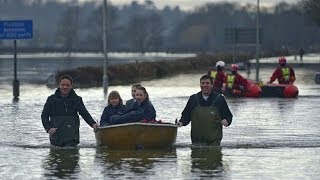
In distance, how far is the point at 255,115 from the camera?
25.9 metres

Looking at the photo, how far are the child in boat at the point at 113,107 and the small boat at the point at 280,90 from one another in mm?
18402

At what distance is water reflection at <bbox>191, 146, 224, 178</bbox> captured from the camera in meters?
13.8

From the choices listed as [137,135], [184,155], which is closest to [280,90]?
[137,135]

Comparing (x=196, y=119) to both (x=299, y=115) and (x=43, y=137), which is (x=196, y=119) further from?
(x=299, y=115)

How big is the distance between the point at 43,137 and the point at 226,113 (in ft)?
15.9

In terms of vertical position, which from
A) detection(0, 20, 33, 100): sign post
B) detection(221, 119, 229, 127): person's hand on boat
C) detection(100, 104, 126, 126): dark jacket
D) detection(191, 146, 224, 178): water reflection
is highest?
detection(0, 20, 33, 100): sign post

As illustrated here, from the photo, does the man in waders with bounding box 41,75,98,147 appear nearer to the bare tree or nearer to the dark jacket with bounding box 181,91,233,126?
the dark jacket with bounding box 181,91,233,126

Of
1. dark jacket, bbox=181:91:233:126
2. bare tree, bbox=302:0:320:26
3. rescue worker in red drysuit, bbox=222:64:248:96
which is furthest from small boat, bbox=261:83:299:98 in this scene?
bare tree, bbox=302:0:320:26

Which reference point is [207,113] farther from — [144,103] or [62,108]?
[62,108]

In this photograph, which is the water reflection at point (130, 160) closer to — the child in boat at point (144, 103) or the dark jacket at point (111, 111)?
the dark jacket at point (111, 111)

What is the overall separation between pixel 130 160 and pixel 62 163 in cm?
113

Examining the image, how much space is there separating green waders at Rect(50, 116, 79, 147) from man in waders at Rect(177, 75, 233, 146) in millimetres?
1904

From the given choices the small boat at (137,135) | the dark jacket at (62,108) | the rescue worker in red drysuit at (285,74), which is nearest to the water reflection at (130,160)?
the small boat at (137,135)

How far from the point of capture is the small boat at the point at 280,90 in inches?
1356
